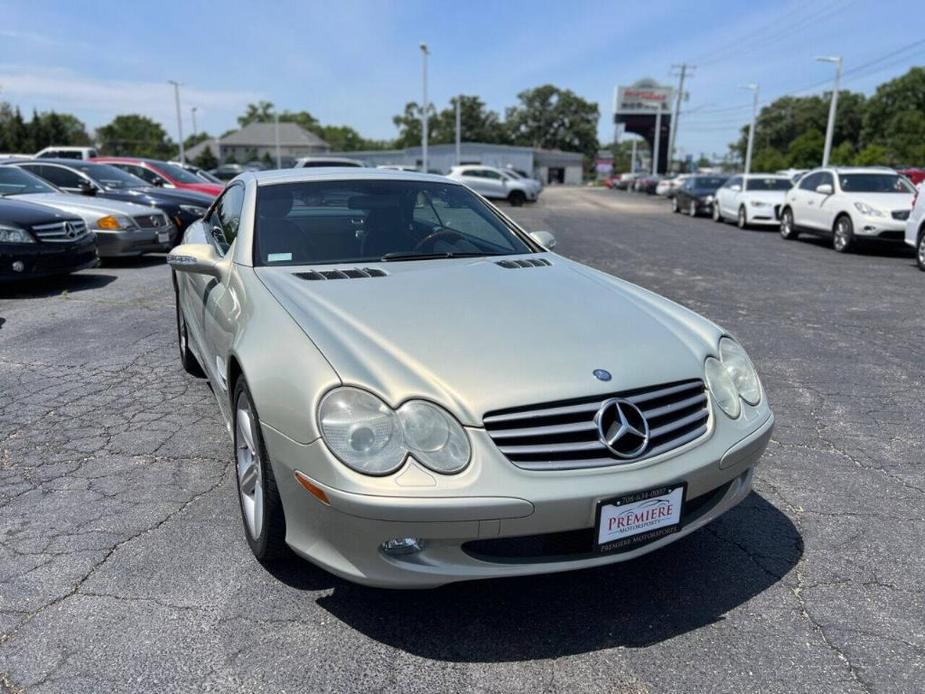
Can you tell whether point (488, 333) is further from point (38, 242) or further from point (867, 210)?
point (867, 210)

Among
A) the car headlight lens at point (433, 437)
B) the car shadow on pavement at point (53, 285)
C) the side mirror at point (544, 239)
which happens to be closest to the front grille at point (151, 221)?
the car shadow on pavement at point (53, 285)

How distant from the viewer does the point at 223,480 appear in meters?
3.67

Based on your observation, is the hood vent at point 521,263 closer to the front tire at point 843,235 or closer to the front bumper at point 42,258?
the front bumper at point 42,258

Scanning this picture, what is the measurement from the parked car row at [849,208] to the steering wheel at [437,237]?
984 centimetres

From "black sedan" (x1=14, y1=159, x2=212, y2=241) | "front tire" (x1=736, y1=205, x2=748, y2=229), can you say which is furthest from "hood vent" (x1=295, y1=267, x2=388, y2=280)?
"front tire" (x1=736, y1=205, x2=748, y2=229)

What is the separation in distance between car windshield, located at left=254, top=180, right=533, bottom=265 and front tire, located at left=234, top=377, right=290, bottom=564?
88 centimetres

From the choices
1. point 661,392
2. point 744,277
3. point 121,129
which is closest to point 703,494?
point 661,392

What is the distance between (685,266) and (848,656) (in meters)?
9.55

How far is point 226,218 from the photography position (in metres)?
4.45

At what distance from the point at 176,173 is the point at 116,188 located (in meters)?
3.03

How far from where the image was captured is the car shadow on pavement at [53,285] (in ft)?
27.5

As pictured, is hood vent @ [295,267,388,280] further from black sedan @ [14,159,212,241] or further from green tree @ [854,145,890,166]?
green tree @ [854,145,890,166]

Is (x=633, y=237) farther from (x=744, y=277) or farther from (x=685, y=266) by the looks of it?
(x=744, y=277)

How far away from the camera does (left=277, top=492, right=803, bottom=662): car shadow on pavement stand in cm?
249
